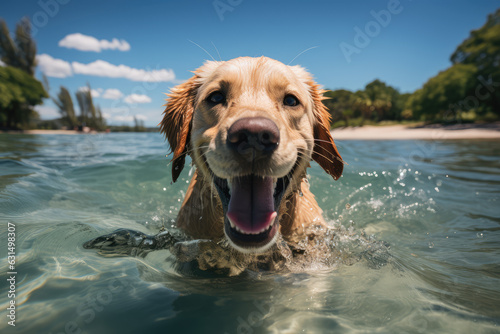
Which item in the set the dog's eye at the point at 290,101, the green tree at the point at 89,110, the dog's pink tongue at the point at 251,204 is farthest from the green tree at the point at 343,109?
the dog's pink tongue at the point at 251,204

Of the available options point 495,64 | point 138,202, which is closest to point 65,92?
point 138,202

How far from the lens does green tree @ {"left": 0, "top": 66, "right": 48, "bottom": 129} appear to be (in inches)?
1377

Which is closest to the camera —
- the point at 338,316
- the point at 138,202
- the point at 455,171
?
the point at 338,316

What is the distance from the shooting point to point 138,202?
6.13m

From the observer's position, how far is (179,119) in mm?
3586

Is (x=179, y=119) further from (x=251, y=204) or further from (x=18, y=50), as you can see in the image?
(x=18, y=50)

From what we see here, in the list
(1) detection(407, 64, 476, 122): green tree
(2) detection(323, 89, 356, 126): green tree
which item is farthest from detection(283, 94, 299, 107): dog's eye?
(2) detection(323, 89, 356, 126): green tree

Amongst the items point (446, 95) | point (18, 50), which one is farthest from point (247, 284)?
point (18, 50)

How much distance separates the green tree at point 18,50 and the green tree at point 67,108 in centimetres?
1232

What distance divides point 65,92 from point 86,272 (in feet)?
120

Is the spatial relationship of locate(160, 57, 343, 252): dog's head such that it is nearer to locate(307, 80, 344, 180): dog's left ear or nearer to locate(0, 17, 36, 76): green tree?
locate(307, 80, 344, 180): dog's left ear

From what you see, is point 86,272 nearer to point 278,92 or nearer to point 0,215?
point 0,215

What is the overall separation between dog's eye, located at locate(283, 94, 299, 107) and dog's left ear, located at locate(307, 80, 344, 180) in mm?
634

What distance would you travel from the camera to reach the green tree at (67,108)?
33062 millimetres
